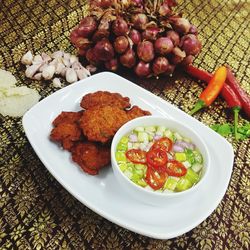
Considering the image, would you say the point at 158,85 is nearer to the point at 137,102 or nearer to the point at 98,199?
the point at 137,102

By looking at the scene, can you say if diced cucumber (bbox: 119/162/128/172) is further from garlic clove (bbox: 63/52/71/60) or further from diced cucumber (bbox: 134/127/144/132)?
garlic clove (bbox: 63/52/71/60)

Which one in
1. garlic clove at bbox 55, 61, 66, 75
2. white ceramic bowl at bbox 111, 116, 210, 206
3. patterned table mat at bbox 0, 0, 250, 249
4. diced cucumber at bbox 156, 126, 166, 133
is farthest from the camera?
garlic clove at bbox 55, 61, 66, 75

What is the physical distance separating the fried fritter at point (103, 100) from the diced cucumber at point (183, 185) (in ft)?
1.15

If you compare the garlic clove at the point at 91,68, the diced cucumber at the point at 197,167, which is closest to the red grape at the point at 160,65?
the garlic clove at the point at 91,68

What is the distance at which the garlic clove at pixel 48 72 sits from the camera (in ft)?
5.25

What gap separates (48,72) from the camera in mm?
1604

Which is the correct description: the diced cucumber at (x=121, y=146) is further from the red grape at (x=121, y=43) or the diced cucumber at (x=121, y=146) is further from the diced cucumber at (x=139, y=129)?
the red grape at (x=121, y=43)

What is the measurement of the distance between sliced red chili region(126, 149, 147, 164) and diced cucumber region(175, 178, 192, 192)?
0.39 feet

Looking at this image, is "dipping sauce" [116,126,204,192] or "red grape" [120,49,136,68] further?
"red grape" [120,49,136,68]

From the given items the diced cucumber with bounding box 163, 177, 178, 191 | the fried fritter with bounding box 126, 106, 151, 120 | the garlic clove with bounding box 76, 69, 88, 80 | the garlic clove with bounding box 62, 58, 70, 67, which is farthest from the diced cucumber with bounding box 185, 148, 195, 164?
the garlic clove with bounding box 62, 58, 70, 67

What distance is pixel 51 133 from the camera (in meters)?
1.20

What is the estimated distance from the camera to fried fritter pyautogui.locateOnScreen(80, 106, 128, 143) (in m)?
1.15

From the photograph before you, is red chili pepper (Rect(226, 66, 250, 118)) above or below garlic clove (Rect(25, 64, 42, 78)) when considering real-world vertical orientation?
above

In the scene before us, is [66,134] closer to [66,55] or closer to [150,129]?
[150,129]
